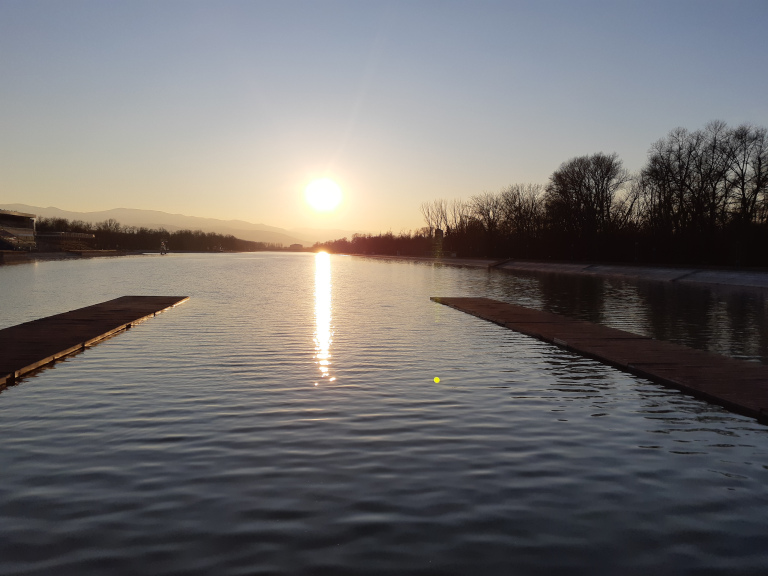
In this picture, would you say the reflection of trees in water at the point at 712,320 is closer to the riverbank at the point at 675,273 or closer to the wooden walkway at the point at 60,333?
the riverbank at the point at 675,273

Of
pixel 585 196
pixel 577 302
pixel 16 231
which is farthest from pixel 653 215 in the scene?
pixel 16 231

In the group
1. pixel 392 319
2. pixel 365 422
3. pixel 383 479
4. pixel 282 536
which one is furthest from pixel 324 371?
pixel 392 319

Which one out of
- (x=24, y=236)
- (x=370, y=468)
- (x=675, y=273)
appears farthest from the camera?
(x=24, y=236)

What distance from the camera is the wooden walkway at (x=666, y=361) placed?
33.0 ft

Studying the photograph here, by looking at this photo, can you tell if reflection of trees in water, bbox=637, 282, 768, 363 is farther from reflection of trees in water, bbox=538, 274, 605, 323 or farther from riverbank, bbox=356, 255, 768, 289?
riverbank, bbox=356, 255, 768, 289

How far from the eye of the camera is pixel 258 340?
16.3 m

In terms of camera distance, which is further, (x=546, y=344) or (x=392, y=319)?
(x=392, y=319)

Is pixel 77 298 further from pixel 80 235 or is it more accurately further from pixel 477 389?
pixel 80 235

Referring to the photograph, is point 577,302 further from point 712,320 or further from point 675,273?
point 675,273

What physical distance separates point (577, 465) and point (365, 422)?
270 cm

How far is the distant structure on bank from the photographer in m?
115

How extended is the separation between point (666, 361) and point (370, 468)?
8.05m

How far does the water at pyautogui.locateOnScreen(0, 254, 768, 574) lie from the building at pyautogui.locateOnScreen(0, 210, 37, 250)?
11295 cm

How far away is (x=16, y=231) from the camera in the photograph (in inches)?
5084
